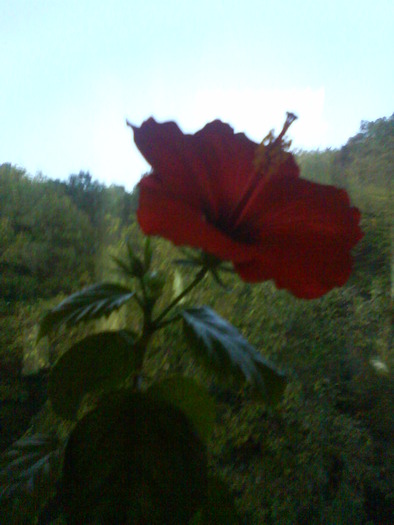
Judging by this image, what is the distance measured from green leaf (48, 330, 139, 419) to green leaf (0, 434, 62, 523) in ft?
0.27

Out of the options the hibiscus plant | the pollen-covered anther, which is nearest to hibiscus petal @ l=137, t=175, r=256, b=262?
the hibiscus plant

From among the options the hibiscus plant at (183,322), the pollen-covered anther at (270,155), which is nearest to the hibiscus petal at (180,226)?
the hibiscus plant at (183,322)

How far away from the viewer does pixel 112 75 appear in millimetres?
574

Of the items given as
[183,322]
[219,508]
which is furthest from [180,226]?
[219,508]

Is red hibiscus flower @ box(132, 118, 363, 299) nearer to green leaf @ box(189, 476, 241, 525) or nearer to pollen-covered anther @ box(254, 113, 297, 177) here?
pollen-covered anther @ box(254, 113, 297, 177)

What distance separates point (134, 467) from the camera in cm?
34

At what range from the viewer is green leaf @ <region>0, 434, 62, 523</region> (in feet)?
1.38

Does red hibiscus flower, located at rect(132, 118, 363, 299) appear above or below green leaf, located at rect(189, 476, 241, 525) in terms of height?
above

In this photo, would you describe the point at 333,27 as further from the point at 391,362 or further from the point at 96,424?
the point at 96,424

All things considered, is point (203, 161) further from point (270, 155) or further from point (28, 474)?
point (28, 474)

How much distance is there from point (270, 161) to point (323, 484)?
32 centimetres

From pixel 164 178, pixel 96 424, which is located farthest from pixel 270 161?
pixel 96 424

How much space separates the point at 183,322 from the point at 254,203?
0.12 metres

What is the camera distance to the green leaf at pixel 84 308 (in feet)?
1.20
